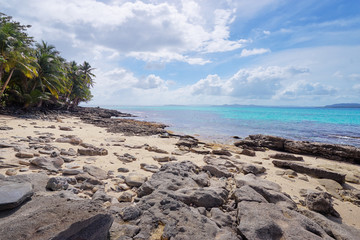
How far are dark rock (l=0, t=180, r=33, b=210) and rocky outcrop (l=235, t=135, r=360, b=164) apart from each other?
13777mm

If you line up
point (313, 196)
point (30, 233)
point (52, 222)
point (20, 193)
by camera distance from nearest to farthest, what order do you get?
point (30, 233), point (52, 222), point (20, 193), point (313, 196)

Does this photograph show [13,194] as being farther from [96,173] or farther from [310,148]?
[310,148]

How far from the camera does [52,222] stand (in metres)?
2.30

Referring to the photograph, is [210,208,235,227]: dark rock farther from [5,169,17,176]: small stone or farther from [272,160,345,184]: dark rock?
[272,160,345,184]: dark rock

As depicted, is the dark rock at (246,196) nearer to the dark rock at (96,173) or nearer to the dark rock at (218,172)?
the dark rock at (218,172)

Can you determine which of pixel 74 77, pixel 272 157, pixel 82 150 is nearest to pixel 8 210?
pixel 82 150

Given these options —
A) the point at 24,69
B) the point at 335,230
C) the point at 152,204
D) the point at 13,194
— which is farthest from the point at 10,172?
the point at 24,69

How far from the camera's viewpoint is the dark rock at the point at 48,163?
4.96 m

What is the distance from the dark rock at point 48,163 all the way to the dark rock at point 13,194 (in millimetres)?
2005

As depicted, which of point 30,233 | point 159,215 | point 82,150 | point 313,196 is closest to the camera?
point 30,233

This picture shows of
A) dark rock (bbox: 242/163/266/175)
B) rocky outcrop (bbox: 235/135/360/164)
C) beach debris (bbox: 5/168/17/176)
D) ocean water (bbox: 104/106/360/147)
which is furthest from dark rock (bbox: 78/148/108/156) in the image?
ocean water (bbox: 104/106/360/147)

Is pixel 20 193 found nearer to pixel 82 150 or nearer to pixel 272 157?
pixel 82 150

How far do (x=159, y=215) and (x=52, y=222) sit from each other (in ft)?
5.05

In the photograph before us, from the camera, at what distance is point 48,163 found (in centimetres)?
516
